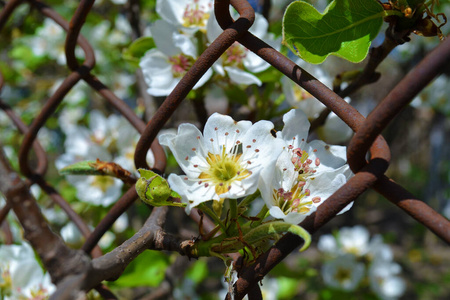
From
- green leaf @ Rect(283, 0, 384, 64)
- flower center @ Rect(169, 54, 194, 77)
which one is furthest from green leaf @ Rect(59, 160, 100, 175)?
green leaf @ Rect(283, 0, 384, 64)

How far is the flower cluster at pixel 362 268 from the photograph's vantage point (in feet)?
6.54

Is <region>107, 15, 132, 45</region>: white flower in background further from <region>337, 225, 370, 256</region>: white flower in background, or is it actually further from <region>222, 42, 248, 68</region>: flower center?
<region>337, 225, 370, 256</region>: white flower in background

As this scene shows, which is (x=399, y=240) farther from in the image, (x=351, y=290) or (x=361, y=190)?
(x=361, y=190)

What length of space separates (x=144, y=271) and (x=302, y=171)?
804mm

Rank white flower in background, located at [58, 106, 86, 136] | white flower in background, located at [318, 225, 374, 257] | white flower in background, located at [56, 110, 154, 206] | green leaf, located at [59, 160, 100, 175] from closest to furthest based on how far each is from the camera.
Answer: green leaf, located at [59, 160, 100, 175]
white flower in background, located at [56, 110, 154, 206]
white flower in background, located at [318, 225, 374, 257]
white flower in background, located at [58, 106, 86, 136]

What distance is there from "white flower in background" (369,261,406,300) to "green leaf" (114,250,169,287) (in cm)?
108

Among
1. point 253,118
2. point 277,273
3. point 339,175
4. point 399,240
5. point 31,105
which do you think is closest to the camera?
point 339,175

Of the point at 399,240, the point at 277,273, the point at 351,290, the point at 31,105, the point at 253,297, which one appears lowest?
the point at 399,240

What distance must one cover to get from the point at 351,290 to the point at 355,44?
61.1 inches

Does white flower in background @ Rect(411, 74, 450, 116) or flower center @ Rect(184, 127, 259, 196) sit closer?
flower center @ Rect(184, 127, 259, 196)

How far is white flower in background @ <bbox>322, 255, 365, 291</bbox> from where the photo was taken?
6.55ft

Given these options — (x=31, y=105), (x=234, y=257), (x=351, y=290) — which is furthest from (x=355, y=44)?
(x=31, y=105)

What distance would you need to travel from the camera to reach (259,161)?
65 centimetres

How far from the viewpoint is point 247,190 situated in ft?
1.88
